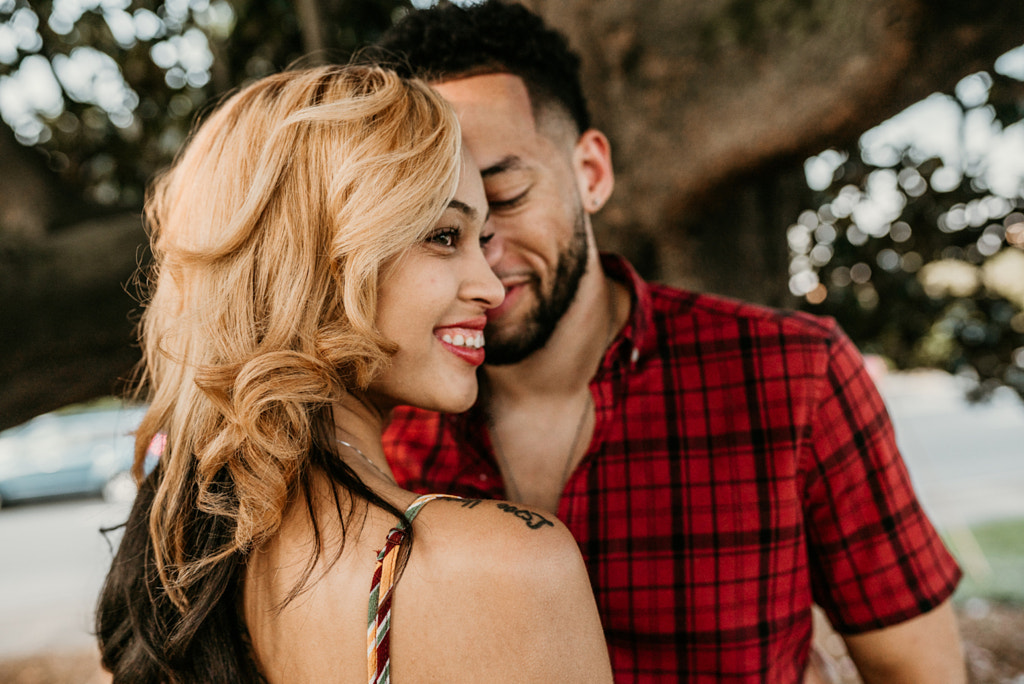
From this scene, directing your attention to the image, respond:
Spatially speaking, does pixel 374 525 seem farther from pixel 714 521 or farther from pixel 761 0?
pixel 761 0

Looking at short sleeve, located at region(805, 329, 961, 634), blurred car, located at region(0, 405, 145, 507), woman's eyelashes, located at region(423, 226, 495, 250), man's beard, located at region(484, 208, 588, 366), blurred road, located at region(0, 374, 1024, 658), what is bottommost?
blurred car, located at region(0, 405, 145, 507)

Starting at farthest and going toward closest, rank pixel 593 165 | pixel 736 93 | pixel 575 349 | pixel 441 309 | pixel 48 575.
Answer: pixel 48 575, pixel 736 93, pixel 593 165, pixel 575 349, pixel 441 309

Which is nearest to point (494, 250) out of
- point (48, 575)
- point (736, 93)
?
point (736, 93)

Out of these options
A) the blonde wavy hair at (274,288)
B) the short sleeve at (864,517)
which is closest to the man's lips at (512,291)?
the blonde wavy hair at (274,288)

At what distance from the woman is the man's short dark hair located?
54 centimetres

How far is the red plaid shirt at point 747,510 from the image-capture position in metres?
1.61

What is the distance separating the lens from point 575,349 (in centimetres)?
206

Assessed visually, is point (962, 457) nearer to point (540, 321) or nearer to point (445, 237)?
point (540, 321)

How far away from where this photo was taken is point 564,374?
206cm

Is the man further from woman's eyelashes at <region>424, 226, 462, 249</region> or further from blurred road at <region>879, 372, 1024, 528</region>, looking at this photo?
blurred road at <region>879, 372, 1024, 528</region>

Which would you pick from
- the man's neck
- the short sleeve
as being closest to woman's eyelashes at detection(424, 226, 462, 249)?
the man's neck

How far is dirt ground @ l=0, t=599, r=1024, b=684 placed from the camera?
15.6 feet

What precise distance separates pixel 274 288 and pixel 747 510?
117 centimetres

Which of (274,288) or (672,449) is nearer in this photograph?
(274,288)
